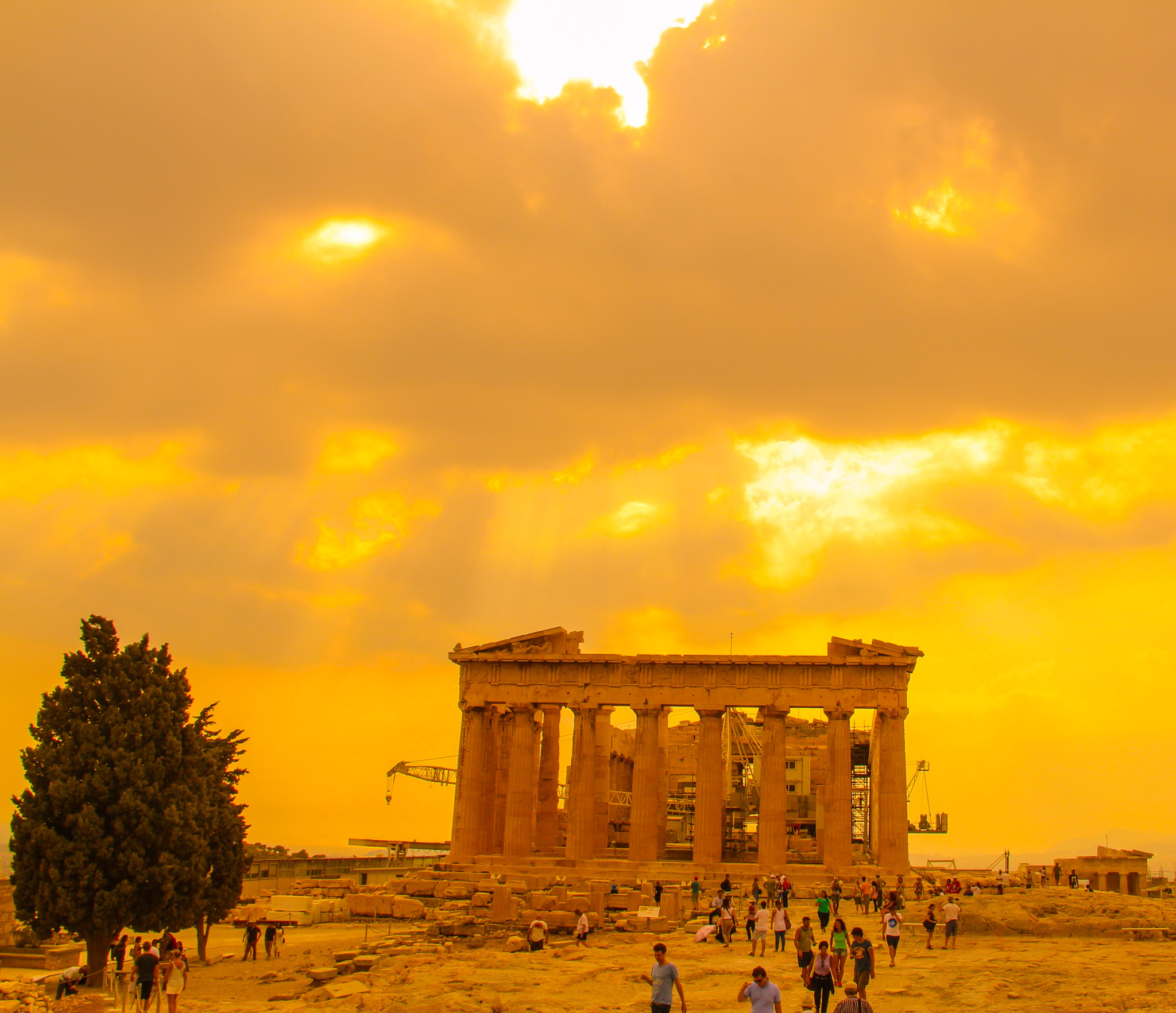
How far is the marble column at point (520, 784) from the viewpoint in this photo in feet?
165

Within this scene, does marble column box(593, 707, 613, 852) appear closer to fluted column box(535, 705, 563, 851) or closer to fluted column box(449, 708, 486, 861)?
fluted column box(535, 705, 563, 851)

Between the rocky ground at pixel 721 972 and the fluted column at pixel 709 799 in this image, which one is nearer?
the rocky ground at pixel 721 972

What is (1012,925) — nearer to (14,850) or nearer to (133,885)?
(133,885)

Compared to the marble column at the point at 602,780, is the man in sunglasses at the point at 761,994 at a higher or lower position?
lower

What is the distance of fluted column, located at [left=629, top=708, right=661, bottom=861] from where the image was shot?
49375mm

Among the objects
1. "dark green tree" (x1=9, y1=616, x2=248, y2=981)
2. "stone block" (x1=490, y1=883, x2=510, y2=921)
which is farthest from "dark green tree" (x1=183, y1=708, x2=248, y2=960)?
"stone block" (x1=490, y1=883, x2=510, y2=921)

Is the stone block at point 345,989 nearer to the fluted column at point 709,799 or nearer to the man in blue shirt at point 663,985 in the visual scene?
the man in blue shirt at point 663,985

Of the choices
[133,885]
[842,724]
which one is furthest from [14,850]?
[842,724]

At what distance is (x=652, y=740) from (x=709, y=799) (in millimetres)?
3198

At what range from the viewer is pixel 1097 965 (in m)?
27.7

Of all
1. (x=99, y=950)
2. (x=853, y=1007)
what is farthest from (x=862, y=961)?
(x=99, y=950)

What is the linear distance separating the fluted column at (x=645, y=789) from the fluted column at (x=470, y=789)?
19.7ft

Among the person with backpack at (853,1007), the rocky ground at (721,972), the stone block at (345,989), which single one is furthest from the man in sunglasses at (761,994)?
the stone block at (345,989)

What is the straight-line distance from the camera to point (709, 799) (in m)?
48.8
